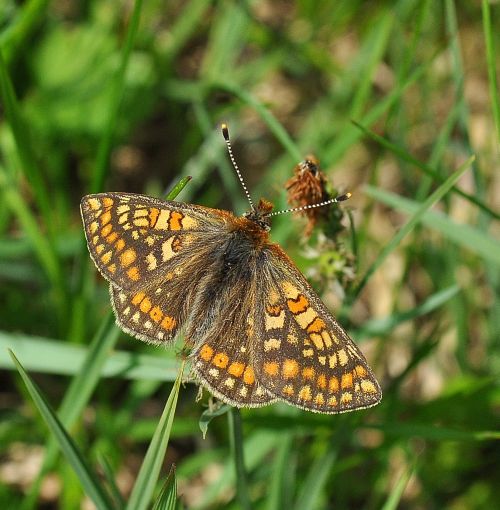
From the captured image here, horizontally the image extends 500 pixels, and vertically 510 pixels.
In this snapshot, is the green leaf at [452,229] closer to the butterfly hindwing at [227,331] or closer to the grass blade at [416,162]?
the grass blade at [416,162]

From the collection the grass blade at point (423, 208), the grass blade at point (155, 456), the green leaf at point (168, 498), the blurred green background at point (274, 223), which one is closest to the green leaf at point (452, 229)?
the blurred green background at point (274, 223)

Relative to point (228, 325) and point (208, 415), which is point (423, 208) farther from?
point (208, 415)

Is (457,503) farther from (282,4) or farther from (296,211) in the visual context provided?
(282,4)

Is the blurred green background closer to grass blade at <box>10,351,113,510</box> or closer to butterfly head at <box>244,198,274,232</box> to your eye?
butterfly head at <box>244,198,274,232</box>

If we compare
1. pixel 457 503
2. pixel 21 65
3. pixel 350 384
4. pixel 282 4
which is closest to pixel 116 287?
pixel 350 384

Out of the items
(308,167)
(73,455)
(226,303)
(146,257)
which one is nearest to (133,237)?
(146,257)

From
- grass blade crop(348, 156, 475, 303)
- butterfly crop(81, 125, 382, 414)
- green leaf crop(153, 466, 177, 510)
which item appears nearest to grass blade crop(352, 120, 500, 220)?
grass blade crop(348, 156, 475, 303)
